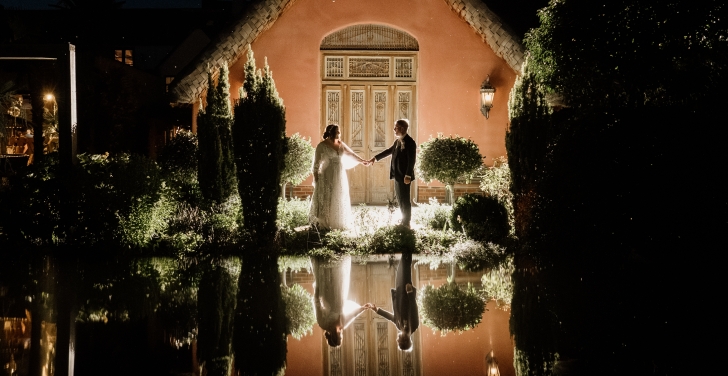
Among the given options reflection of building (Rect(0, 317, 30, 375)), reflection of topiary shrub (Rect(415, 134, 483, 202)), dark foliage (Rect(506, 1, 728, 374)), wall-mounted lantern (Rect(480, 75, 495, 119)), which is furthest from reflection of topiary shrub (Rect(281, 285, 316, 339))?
wall-mounted lantern (Rect(480, 75, 495, 119))

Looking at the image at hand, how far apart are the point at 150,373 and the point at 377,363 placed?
5.25 ft

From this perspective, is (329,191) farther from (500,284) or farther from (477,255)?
(500,284)

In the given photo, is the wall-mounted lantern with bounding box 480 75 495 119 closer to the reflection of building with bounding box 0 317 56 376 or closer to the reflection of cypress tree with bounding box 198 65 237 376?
the reflection of cypress tree with bounding box 198 65 237 376

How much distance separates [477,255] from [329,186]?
2.60m

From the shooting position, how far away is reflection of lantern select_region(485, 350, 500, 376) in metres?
5.14

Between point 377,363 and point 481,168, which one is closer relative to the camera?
point 377,363

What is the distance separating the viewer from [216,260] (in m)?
9.97

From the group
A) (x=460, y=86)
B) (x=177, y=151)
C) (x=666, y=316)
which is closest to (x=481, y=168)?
(x=460, y=86)

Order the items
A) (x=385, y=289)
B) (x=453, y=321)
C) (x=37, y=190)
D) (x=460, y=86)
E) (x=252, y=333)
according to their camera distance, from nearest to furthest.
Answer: (x=252, y=333), (x=453, y=321), (x=385, y=289), (x=37, y=190), (x=460, y=86)

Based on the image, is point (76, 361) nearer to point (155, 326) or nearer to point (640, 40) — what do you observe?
point (155, 326)

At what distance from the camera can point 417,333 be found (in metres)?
6.18

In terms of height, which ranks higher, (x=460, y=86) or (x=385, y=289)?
(x=460, y=86)

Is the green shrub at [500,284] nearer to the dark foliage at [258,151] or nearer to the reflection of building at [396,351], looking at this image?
the reflection of building at [396,351]

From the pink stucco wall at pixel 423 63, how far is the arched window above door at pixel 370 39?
0.48 ft
